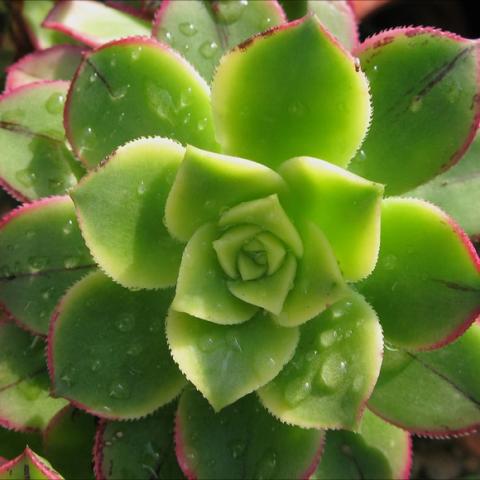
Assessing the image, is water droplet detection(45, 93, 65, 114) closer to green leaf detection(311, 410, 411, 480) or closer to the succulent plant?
the succulent plant

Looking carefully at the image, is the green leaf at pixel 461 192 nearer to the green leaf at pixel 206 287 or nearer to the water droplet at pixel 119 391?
the green leaf at pixel 206 287

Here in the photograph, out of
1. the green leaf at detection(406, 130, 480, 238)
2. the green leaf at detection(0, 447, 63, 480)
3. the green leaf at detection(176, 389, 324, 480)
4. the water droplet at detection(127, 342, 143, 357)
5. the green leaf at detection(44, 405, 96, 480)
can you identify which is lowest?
the green leaf at detection(44, 405, 96, 480)

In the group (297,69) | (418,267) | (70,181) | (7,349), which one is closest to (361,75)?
(297,69)

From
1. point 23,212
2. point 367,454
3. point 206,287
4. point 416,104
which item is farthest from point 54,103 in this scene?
point 367,454

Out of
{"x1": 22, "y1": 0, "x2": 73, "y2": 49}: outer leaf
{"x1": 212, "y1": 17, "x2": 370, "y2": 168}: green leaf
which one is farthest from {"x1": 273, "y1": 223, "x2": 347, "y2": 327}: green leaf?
{"x1": 22, "y1": 0, "x2": 73, "y2": 49}: outer leaf

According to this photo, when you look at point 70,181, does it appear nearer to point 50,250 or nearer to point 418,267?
point 50,250
